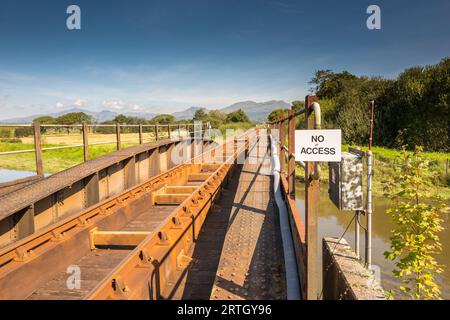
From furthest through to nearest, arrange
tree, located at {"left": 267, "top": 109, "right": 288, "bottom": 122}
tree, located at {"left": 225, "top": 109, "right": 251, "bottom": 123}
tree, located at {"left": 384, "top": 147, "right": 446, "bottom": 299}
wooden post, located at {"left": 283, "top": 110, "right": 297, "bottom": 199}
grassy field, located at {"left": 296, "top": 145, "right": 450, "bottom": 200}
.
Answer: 1. tree, located at {"left": 225, "top": 109, "right": 251, "bottom": 123}
2. grassy field, located at {"left": 296, "top": 145, "right": 450, "bottom": 200}
3. tree, located at {"left": 267, "top": 109, "right": 288, "bottom": 122}
4. wooden post, located at {"left": 283, "top": 110, "right": 297, "bottom": 199}
5. tree, located at {"left": 384, "top": 147, "right": 446, "bottom": 299}

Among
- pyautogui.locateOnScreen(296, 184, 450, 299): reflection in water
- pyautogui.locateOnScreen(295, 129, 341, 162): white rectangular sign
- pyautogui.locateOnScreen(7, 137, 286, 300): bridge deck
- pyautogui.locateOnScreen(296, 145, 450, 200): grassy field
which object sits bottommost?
pyautogui.locateOnScreen(296, 184, 450, 299): reflection in water

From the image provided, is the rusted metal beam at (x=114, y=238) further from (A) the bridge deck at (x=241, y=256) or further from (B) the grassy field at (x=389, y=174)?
(B) the grassy field at (x=389, y=174)

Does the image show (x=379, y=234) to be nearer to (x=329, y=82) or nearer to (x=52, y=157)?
(x=52, y=157)

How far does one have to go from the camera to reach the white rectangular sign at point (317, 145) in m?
2.68

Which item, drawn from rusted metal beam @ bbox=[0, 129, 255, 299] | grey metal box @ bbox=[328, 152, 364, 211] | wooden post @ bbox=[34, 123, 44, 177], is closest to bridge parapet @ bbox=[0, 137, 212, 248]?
wooden post @ bbox=[34, 123, 44, 177]

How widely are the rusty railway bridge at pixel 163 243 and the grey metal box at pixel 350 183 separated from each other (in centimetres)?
57

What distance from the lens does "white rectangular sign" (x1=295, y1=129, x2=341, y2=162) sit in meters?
2.68

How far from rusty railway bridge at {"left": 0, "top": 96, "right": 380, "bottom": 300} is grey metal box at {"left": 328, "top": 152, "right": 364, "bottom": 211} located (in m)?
0.57

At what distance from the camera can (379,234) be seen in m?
11.6

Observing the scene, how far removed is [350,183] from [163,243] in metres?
2.30

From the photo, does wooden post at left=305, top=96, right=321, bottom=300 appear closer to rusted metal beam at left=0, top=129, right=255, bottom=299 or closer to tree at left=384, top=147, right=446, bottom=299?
tree at left=384, top=147, right=446, bottom=299
